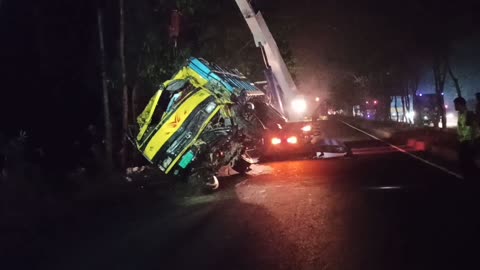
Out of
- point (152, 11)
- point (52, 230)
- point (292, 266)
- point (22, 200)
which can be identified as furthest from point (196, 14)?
point (292, 266)

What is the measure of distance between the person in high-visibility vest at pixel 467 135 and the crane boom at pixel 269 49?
9837 millimetres

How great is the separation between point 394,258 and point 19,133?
30.5 ft

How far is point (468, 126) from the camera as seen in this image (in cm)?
1179

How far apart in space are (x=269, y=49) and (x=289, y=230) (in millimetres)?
14423

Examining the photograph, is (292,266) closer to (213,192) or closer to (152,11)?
(213,192)

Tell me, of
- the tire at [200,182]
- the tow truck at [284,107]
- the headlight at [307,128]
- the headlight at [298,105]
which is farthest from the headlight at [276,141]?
the tire at [200,182]

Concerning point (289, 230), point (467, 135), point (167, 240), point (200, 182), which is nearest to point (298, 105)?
point (200, 182)

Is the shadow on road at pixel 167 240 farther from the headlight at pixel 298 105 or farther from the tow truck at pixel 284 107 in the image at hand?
the headlight at pixel 298 105

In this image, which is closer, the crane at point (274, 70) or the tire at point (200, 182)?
the tire at point (200, 182)

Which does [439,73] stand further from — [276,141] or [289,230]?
[289,230]

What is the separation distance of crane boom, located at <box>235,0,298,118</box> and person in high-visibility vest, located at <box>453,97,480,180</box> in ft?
32.3

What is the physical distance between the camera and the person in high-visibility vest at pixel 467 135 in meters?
11.8

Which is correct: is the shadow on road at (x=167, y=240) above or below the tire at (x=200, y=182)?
below

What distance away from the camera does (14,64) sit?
1298 centimetres
